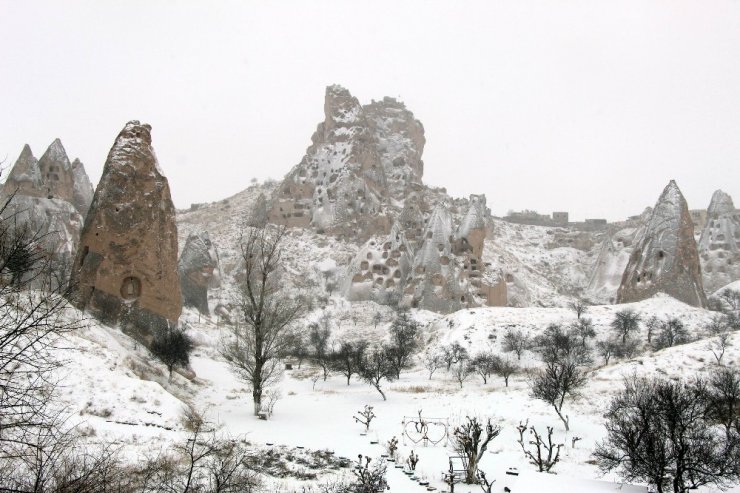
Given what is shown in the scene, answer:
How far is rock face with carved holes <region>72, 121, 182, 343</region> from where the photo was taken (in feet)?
67.2

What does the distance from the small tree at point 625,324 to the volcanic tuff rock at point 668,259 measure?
537 centimetres

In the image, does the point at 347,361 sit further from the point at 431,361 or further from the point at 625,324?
the point at 625,324

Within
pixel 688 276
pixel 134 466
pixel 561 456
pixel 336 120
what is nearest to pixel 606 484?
pixel 561 456

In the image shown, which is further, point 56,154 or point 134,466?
point 56,154

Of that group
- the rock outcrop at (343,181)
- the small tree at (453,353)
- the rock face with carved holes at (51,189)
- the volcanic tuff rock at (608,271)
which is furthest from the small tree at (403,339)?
the volcanic tuff rock at (608,271)

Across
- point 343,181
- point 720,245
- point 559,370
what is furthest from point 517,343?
point 343,181

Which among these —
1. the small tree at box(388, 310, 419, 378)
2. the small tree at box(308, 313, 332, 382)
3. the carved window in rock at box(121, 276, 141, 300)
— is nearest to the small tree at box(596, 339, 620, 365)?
the small tree at box(388, 310, 419, 378)

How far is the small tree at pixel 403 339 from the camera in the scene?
30922mm

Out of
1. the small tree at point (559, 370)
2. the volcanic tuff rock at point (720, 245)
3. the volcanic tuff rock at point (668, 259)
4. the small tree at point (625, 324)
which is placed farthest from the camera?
the volcanic tuff rock at point (720, 245)

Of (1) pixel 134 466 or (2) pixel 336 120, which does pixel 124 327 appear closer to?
(1) pixel 134 466

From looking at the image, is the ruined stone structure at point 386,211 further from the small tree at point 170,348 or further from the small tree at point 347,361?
the small tree at point 170,348

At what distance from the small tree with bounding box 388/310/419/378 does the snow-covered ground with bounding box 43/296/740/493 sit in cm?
114

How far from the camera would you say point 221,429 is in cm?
1532

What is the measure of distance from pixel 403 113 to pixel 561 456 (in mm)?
86974
